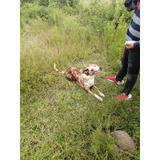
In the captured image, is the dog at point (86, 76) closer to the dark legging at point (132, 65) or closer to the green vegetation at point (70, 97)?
the green vegetation at point (70, 97)

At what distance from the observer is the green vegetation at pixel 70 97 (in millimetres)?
1944

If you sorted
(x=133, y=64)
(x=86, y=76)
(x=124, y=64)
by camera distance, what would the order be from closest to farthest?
(x=133, y=64)
(x=124, y=64)
(x=86, y=76)

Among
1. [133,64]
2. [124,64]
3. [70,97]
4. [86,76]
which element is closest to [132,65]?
[133,64]

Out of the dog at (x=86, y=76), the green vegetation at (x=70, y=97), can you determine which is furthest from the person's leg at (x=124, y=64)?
the dog at (x=86, y=76)

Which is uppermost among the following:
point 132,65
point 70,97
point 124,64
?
point 132,65

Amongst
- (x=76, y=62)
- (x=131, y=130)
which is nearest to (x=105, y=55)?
(x=76, y=62)

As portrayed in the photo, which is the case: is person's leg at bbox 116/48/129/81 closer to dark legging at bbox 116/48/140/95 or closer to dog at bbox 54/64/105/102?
dark legging at bbox 116/48/140/95

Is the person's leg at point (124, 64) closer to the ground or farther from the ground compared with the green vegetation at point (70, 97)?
farther from the ground

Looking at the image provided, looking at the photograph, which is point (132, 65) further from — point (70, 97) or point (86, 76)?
point (70, 97)

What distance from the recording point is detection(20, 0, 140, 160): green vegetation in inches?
76.5

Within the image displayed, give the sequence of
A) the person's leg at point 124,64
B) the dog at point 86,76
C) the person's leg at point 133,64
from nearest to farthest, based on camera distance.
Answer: the person's leg at point 133,64 → the person's leg at point 124,64 → the dog at point 86,76

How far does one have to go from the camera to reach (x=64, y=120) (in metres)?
2.34

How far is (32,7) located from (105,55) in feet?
12.8

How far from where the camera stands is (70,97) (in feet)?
9.02
